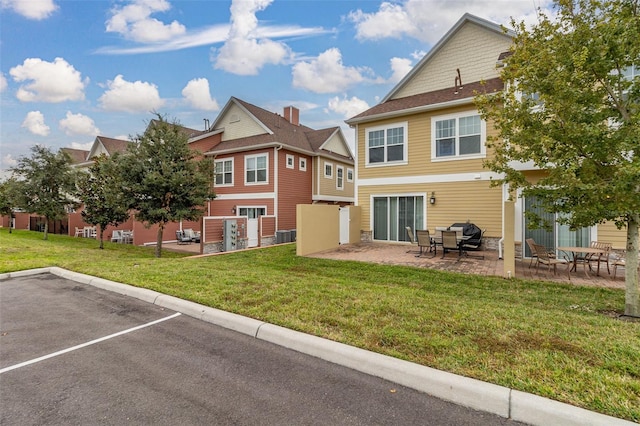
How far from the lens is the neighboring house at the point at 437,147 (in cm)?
1225

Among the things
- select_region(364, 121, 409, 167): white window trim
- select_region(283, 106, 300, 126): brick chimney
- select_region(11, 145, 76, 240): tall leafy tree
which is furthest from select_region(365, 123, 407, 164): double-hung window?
select_region(11, 145, 76, 240): tall leafy tree

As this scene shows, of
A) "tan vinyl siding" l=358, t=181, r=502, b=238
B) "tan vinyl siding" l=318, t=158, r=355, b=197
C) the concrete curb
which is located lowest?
the concrete curb

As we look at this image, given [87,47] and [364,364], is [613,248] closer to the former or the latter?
[364,364]

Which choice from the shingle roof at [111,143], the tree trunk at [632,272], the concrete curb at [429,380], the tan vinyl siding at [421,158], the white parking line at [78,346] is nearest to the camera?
the concrete curb at [429,380]

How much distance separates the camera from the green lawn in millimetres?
2959

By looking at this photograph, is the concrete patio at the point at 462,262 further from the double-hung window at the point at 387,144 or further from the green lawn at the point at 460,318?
the double-hung window at the point at 387,144

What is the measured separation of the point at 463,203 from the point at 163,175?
Result: 39.6ft

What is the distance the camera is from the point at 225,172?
804 inches

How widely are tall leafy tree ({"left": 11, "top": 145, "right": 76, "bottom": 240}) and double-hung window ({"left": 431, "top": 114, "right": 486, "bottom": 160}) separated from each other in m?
20.3

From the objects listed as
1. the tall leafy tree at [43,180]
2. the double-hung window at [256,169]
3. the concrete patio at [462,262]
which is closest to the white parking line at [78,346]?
the concrete patio at [462,262]

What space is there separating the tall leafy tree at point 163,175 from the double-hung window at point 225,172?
7189 millimetres

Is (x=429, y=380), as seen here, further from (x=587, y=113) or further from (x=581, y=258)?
(x=581, y=258)

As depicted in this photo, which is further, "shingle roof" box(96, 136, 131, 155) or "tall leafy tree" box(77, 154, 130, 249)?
"shingle roof" box(96, 136, 131, 155)

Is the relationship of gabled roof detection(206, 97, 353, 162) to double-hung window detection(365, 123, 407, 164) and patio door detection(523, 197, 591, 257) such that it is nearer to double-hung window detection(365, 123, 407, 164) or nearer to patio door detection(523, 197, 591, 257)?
double-hung window detection(365, 123, 407, 164)
